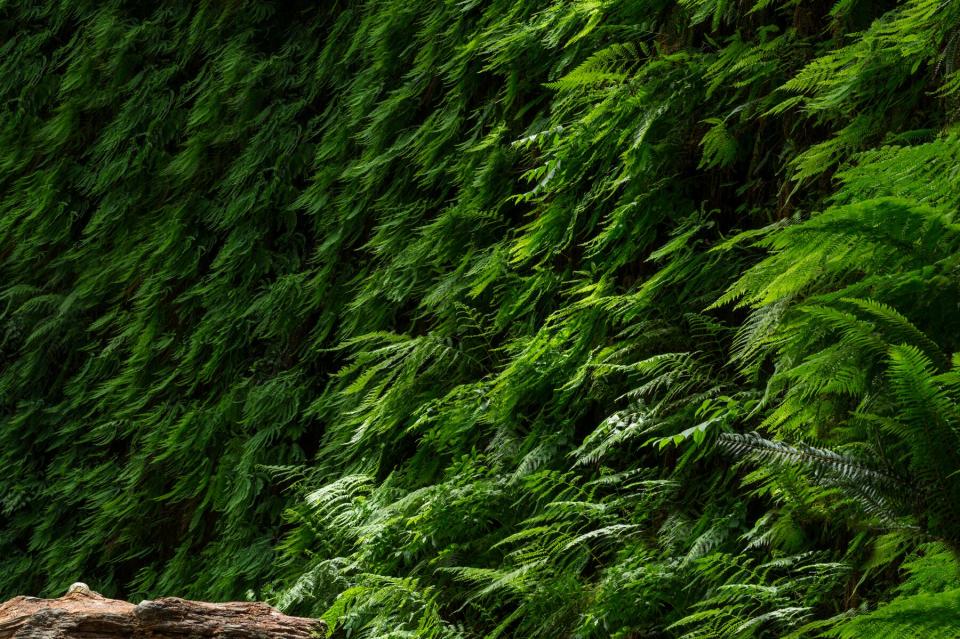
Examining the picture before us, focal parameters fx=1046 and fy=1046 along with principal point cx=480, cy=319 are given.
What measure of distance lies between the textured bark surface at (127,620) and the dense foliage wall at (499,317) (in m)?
0.39

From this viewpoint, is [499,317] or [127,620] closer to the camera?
[127,620]

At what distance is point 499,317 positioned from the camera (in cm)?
295

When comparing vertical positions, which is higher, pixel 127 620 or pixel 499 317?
pixel 499 317

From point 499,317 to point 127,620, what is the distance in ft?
4.23

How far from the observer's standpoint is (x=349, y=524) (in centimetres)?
298

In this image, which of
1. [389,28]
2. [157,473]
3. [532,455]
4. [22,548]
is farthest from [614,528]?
[22,548]

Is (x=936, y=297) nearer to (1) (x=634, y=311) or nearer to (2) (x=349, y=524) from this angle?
(1) (x=634, y=311)

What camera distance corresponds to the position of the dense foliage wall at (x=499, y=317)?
1.62 meters

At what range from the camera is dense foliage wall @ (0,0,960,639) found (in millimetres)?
1618

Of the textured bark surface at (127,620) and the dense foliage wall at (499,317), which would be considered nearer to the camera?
the dense foliage wall at (499,317)

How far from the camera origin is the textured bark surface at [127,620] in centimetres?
207

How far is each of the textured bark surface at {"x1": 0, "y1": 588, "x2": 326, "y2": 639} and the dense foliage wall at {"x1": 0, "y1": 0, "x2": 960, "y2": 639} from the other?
39 cm

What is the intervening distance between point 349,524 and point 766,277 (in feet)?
5.11

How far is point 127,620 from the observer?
2107 millimetres
